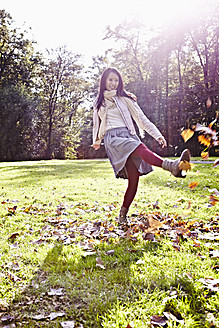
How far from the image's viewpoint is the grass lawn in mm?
1594

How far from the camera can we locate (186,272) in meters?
1.97

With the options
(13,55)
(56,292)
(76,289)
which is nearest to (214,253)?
(76,289)

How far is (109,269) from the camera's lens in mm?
2174

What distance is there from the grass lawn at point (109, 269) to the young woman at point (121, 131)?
62cm

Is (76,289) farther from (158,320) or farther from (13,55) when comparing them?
(13,55)

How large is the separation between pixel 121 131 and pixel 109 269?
1.52 metres

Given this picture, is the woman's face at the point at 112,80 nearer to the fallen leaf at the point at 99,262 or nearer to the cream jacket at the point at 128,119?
the cream jacket at the point at 128,119

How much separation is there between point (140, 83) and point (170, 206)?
65.0 feet

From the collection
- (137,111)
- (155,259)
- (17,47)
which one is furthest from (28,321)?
(17,47)

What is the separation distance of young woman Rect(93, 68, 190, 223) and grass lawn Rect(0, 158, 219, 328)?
0.62 metres

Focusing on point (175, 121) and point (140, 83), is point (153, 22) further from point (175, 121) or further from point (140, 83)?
point (175, 121)

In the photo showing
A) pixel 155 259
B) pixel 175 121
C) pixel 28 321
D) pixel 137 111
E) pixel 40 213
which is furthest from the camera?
pixel 175 121

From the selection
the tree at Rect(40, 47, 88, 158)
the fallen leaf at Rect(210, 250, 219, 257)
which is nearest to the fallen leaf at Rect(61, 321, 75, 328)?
the fallen leaf at Rect(210, 250, 219, 257)

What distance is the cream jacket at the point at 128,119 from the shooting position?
312 centimetres
